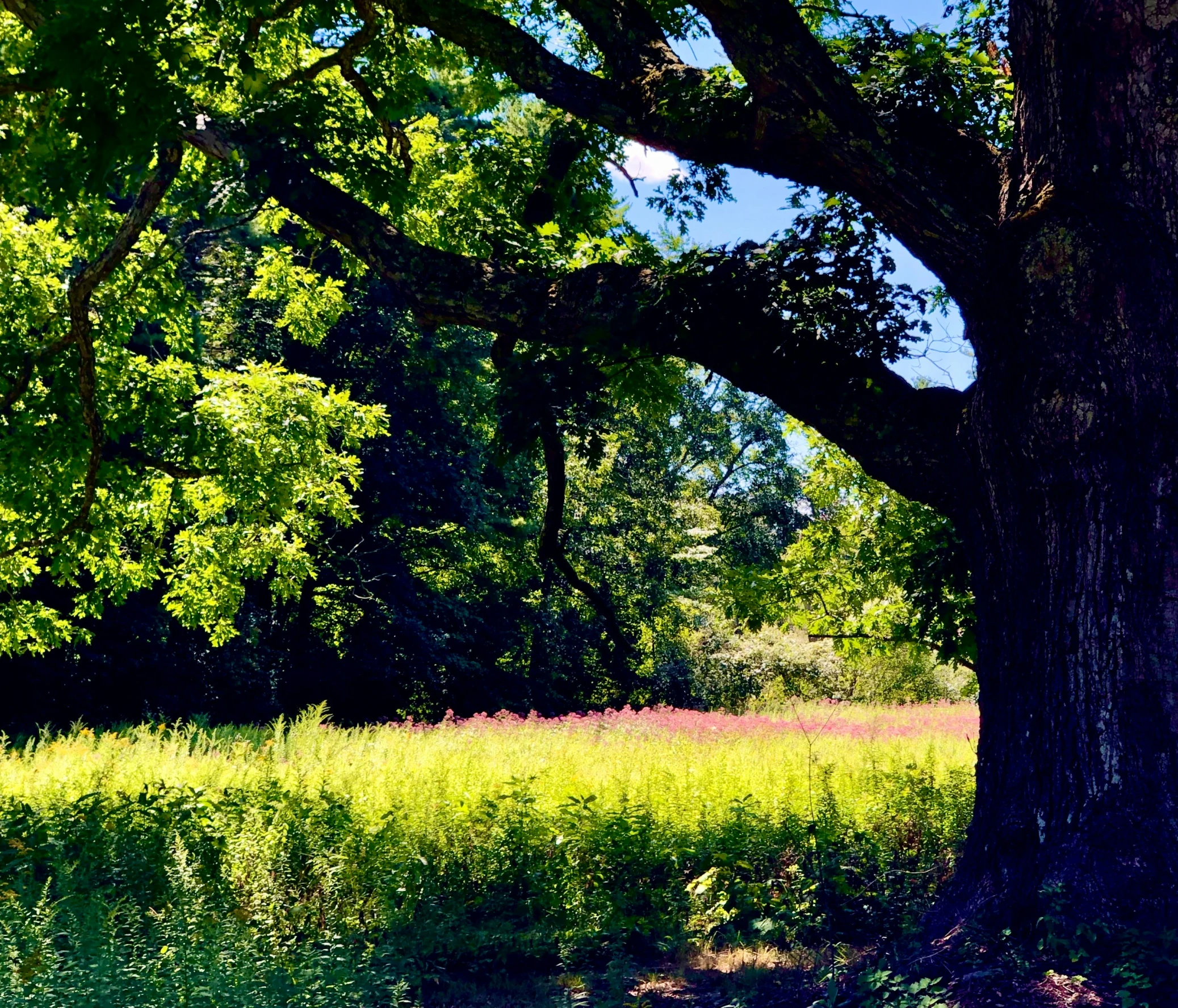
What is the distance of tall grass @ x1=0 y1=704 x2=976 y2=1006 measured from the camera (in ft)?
16.9

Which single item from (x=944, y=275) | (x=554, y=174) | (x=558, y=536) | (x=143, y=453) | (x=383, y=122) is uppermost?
(x=383, y=122)

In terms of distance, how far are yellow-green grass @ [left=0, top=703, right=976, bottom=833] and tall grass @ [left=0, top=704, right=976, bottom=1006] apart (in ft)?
0.19

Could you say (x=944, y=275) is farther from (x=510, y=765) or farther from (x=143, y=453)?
(x=143, y=453)

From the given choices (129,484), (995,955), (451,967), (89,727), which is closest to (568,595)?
(89,727)

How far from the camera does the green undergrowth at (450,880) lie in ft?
19.2

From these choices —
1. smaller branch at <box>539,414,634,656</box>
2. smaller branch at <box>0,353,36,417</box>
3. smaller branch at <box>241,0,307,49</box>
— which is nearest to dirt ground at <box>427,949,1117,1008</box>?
smaller branch at <box>539,414,634,656</box>

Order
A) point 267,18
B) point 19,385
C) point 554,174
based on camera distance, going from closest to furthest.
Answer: point 267,18, point 19,385, point 554,174

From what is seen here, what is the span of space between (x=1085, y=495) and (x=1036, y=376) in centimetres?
60

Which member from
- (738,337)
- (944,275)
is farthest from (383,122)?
(944,275)

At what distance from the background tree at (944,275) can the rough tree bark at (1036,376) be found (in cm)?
1

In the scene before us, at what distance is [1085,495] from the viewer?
16.2ft

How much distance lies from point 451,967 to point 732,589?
6369 millimetres

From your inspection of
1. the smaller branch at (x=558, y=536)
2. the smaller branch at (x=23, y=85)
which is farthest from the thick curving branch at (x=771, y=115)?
the smaller branch at (x=23, y=85)

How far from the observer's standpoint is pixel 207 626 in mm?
12062
